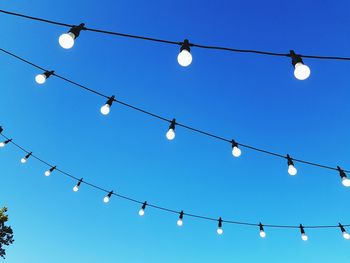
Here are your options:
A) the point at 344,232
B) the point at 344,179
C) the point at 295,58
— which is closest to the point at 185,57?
the point at 295,58

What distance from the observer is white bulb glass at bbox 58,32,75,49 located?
4.71 meters

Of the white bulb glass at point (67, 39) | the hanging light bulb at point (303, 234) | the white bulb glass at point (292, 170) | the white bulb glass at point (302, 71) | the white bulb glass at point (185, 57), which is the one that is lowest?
the white bulb glass at point (67, 39)

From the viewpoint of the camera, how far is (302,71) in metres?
4.65

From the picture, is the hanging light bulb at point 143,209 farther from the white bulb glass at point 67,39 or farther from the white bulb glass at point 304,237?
the white bulb glass at point 67,39

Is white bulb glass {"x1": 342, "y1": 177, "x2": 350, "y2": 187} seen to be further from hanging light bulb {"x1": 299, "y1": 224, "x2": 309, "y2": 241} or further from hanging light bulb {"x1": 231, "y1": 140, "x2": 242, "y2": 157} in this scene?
hanging light bulb {"x1": 299, "y1": 224, "x2": 309, "y2": 241}

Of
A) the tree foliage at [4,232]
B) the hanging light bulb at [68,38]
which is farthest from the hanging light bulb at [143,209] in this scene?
the tree foliage at [4,232]

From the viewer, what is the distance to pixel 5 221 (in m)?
30.6

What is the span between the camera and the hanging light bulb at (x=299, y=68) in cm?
463

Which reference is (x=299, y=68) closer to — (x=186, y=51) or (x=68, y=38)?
(x=186, y=51)

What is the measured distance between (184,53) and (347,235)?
9334 millimetres

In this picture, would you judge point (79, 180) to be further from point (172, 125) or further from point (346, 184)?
point (346, 184)

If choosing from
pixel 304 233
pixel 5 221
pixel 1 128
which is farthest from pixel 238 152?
pixel 5 221

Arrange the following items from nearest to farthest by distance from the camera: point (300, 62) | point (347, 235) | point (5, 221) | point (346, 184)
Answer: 1. point (300, 62)
2. point (346, 184)
3. point (347, 235)
4. point (5, 221)

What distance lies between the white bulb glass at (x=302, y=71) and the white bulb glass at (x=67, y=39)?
3.84 meters
